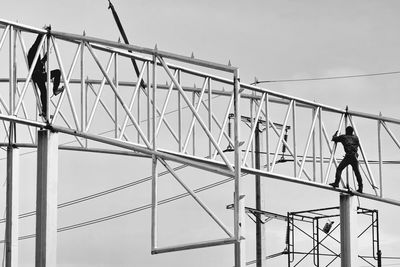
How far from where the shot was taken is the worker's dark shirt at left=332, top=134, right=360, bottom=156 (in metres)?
35.2

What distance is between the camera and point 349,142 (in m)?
35.4

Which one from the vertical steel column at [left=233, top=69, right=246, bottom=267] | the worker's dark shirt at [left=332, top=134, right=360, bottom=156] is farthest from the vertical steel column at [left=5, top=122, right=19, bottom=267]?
the vertical steel column at [left=233, top=69, right=246, bottom=267]

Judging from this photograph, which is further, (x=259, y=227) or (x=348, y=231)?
(x=259, y=227)

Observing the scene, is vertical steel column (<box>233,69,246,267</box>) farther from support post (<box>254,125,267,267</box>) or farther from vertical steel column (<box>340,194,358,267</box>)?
support post (<box>254,125,267,267</box>)

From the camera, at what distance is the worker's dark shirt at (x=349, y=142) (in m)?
35.2

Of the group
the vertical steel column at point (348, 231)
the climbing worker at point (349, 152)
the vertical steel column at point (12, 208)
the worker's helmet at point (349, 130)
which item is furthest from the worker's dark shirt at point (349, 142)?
the vertical steel column at point (12, 208)

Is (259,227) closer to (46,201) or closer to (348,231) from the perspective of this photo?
Result: (348,231)

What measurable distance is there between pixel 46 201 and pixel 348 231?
419 inches

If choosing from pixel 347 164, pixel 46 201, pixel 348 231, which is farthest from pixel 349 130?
pixel 46 201

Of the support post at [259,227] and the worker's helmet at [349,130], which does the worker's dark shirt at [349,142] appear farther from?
the support post at [259,227]

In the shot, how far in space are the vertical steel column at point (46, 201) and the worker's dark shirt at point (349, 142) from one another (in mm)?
9467

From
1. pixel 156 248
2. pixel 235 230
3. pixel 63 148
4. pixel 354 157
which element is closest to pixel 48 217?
pixel 156 248

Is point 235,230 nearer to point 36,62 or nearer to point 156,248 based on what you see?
point 156,248

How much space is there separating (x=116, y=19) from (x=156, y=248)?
1359cm
